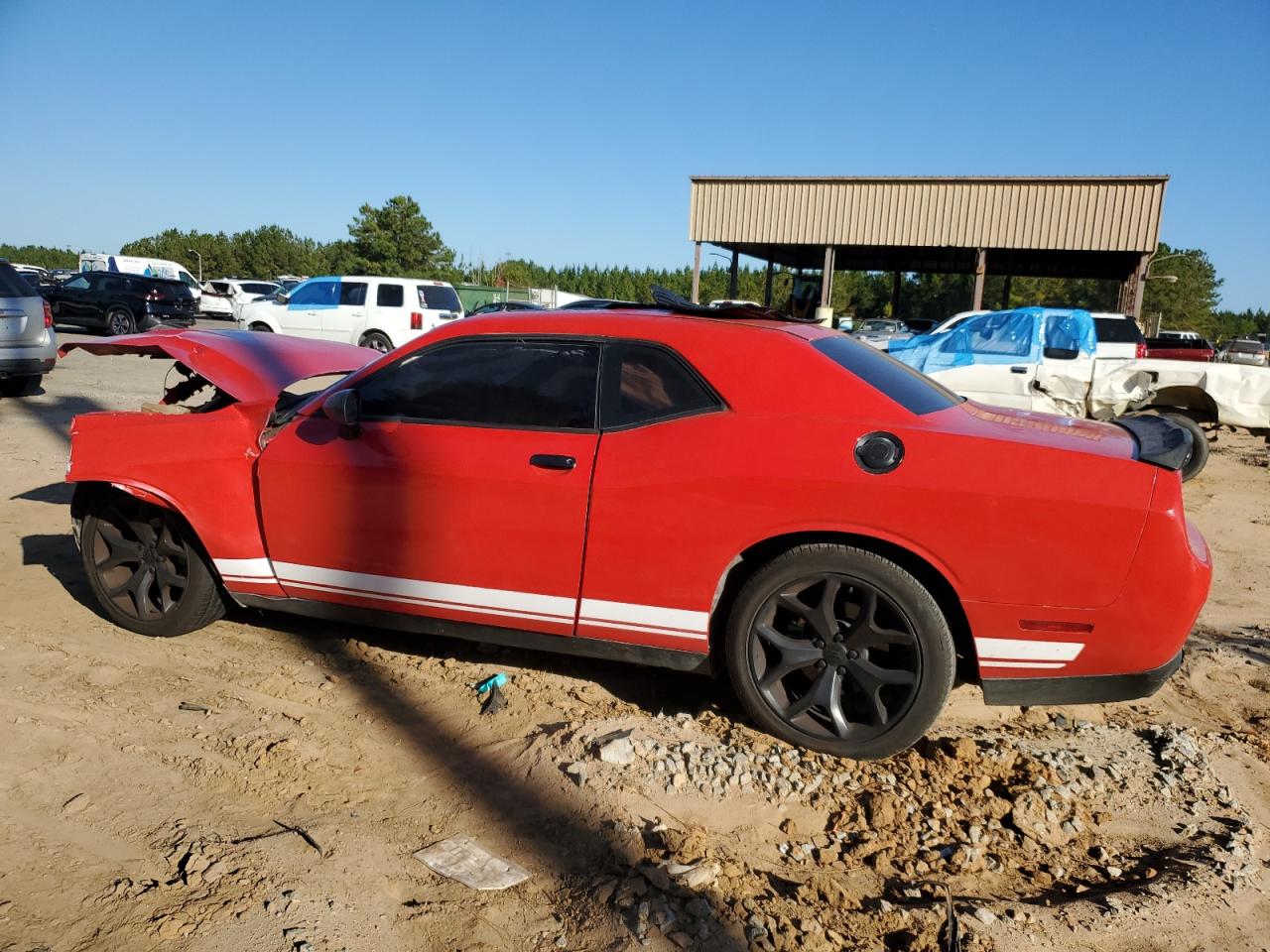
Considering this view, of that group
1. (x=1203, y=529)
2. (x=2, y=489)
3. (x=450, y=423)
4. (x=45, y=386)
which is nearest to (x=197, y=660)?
(x=450, y=423)

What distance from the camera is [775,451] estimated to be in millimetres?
3297

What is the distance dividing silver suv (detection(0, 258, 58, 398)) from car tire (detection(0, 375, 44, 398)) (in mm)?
413

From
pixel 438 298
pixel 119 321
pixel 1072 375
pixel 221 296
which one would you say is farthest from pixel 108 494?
pixel 221 296

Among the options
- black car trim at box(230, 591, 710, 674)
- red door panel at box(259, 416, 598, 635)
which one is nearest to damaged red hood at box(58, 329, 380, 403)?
red door panel at box(259, 416, 598, 635)

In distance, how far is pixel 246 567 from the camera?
4.07 metres

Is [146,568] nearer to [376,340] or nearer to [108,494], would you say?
[108,494]

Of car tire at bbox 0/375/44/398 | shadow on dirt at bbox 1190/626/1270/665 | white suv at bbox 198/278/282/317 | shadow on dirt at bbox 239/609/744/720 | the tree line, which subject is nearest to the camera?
shadow on dirt at bbox 239/609/744/720

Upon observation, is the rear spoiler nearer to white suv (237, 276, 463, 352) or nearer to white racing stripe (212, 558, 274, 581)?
white racing stripe (212, 558, 274, 581)

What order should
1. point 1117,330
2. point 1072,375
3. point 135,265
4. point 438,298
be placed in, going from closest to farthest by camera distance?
point 1072,375 → point 1117,330 → point 438,298 → point 135,265

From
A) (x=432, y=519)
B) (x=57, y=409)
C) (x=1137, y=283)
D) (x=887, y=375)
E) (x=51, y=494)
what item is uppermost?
(x=1137, y=283)

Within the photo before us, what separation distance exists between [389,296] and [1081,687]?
58.1 feet

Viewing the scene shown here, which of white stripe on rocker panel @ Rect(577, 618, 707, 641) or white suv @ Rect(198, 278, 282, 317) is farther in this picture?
white suv @ Rect(198, 278, 282, 317)

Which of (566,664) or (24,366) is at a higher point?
(24,366)

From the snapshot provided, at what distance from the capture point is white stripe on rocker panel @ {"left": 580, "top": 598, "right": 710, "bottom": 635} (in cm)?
343
